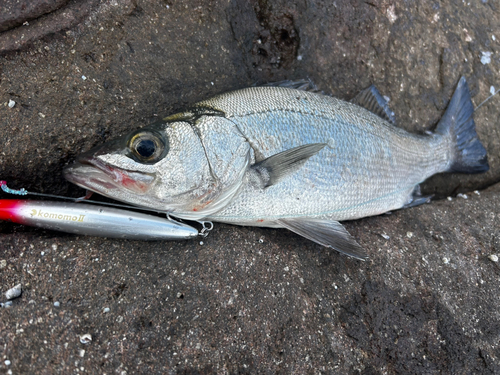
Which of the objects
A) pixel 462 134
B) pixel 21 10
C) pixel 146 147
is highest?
pixel 21 10

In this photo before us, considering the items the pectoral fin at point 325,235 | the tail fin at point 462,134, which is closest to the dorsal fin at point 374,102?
the tail fin at point 462,134

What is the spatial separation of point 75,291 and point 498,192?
9.46 ft

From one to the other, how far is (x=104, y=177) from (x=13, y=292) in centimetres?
64

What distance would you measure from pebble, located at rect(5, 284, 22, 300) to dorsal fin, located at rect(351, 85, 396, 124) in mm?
2167

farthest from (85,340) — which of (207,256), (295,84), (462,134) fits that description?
(462,134)

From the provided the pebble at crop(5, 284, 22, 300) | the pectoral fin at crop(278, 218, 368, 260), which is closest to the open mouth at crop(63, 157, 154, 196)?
the pebble at crop(5, 284, 22, 300)

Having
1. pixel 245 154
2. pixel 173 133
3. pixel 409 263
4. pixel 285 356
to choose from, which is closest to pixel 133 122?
pixel 173 133

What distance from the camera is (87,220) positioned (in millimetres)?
1520

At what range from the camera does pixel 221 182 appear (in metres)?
1.58

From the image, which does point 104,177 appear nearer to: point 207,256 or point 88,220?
point 88,220

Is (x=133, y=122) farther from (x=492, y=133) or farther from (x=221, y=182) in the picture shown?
(x=492, y=133)

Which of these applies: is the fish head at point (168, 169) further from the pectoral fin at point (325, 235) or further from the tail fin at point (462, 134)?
the tail fin at point (462, 134)

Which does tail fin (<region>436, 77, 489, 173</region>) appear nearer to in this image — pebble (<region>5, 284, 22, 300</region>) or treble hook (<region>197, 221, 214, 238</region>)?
treble hook (<region>197, 221, 214, 238</region>)

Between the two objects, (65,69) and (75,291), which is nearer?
(75,291)
